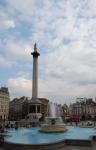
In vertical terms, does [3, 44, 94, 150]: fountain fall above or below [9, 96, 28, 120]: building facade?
below

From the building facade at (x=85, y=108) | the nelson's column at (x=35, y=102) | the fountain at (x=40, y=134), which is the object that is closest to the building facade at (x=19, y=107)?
the building facade at (x=85, y=108)

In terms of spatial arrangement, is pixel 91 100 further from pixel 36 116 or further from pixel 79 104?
pixel 36 116

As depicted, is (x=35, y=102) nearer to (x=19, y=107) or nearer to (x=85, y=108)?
(x=19, y=107)

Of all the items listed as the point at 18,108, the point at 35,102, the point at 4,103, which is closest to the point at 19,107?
the point at 18,108

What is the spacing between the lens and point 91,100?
189500 mm

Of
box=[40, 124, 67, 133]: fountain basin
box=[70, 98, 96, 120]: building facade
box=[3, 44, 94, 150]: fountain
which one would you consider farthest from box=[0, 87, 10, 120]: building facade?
box=[40, 124, 67, 133]: fountain basin

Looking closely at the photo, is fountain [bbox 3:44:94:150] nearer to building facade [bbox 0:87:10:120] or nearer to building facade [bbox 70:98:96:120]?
building facade [bbox 0:87:10:120]

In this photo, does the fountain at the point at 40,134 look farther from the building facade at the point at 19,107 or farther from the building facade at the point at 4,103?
the building facade at the point at 19,107

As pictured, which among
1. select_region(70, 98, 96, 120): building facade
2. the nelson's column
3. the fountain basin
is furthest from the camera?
select_region(70, 98, 96, 120): building facade

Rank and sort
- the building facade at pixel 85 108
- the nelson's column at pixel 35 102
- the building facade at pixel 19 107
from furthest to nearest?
the building facade at pixel 85 108 < the building facade at pixel 19 107 < the nelson's column at pixel 35 102

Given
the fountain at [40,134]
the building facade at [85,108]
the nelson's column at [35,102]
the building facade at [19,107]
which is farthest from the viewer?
the building facade at [85,108]

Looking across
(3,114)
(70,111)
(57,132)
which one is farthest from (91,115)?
(57,132)

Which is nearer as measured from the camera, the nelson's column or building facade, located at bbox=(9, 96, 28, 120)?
the nelson's column

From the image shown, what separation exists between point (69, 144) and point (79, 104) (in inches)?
6297
